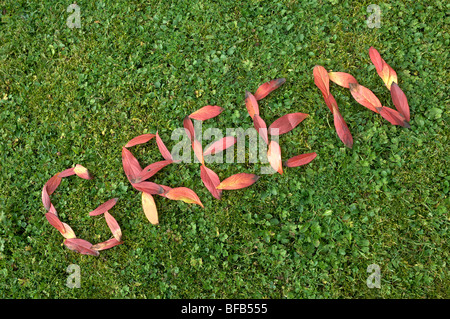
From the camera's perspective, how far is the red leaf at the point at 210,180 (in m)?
2.58

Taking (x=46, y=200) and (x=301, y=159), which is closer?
(x=301, y=159)

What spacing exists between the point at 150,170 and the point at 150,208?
0.27 meters

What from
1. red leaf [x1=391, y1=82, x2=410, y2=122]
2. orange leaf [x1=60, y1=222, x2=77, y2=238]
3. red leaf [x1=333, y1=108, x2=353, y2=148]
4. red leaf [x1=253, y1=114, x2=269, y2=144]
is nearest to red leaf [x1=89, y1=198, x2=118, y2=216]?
orange leaf [x1=60, y1=222, x2=77, y2=238]

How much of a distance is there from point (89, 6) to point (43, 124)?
3.42 ft

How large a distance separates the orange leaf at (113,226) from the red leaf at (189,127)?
0.79 meters

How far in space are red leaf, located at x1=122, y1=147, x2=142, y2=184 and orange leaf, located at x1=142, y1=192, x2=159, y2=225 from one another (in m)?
0.16

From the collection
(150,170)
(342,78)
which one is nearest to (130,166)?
(150,170)

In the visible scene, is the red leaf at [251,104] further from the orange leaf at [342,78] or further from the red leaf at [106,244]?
the red leaf at [106,244]

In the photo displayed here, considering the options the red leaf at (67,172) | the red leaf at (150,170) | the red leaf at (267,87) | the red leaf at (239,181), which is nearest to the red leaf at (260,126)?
the red leaf at (267,87)

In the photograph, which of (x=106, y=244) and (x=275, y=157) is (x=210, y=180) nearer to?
(x=275, y=157)

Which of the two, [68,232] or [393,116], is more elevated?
[393,116]

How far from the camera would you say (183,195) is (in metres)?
2.58

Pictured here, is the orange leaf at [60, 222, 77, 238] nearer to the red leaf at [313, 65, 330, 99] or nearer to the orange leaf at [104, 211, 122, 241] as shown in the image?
the orange leaf at [104, 211, 122, 241]

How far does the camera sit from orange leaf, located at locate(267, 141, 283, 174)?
8.45 feet
